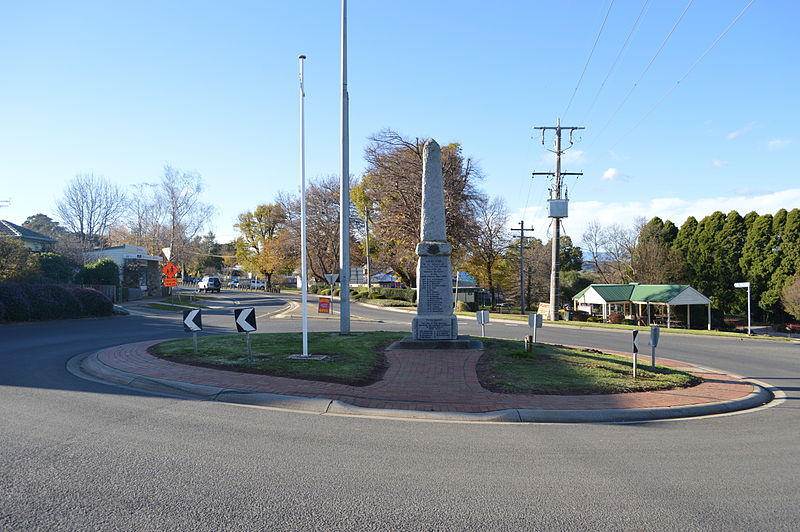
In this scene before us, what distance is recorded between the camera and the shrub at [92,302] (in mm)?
26862

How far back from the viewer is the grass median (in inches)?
380

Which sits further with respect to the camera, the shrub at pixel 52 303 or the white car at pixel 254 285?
the white car at pixel 254 285

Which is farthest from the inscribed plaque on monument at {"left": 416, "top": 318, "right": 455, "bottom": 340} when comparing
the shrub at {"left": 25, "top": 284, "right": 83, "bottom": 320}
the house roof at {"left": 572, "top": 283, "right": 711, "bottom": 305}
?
the house roof at {"left": 572, "top": 283, "right": 711, "bottom": 305}

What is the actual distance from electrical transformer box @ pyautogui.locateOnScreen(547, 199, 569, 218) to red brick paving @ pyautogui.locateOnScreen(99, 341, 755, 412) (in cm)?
2146

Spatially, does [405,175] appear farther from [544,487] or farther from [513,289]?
[544,487]

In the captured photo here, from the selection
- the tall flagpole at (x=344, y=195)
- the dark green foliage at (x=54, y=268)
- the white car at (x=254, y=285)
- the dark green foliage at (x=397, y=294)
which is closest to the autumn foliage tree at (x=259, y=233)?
the white car at (x=254, y=285)

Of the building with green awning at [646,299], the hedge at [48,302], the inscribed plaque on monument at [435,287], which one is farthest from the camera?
the building with green awning at [646,299]

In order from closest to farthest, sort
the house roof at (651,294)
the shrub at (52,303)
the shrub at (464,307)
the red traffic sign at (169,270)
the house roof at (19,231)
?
1. the shrub at (52,303)
2. the red traffic sign at (169,270)
3. the house roof at (651,294)
4. the house roof at (19,231)
5. the shrub at (464,307)

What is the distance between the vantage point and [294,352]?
12289 millimetres

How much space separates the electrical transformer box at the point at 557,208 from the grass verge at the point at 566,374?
2019 centimetres

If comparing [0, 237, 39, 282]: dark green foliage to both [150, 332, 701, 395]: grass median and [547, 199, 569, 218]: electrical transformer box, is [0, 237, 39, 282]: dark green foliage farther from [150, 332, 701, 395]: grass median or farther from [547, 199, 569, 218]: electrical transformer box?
[547, 199, 569, 218]: electrical transformer box

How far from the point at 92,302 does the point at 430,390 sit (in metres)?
24.5

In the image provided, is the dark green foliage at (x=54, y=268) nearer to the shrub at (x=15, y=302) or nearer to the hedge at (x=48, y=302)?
the hedge at (x=48, y=302)

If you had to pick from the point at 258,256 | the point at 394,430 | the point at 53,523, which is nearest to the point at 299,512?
the point at 53,523
